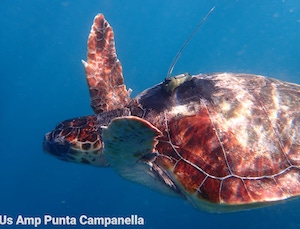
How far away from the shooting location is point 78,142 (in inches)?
135

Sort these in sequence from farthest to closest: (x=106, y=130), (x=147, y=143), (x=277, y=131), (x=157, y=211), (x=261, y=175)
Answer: (x=157, y=211) < (x=277, y=131) < (x=261, y=175) < (x=147, y=143) < (x=106, y=130)

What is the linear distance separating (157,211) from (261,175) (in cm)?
1644

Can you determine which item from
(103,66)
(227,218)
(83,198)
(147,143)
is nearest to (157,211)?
(227,218)

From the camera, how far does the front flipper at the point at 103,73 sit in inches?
168

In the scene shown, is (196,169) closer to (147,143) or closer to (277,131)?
(147,143)

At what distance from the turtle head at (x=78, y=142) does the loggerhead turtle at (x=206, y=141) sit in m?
0.01

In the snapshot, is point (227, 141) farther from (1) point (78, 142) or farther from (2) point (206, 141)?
(1) point (78, 142)

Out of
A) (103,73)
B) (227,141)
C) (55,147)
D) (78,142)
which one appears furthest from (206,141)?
(103,73)

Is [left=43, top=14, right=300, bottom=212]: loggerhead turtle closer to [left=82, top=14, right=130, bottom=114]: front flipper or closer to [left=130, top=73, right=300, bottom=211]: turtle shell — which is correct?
[left=130, top=73, right=300, bottom=211]: turtle shell

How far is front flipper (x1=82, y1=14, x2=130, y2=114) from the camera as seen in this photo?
168 inches

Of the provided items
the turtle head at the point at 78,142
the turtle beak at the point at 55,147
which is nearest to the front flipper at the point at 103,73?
the turtle head at the point at 78,142

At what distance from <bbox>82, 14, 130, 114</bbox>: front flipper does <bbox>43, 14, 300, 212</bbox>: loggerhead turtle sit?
59 cm

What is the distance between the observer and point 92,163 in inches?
148

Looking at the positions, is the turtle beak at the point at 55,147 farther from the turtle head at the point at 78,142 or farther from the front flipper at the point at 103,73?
the front flipper at the point at 103,73
